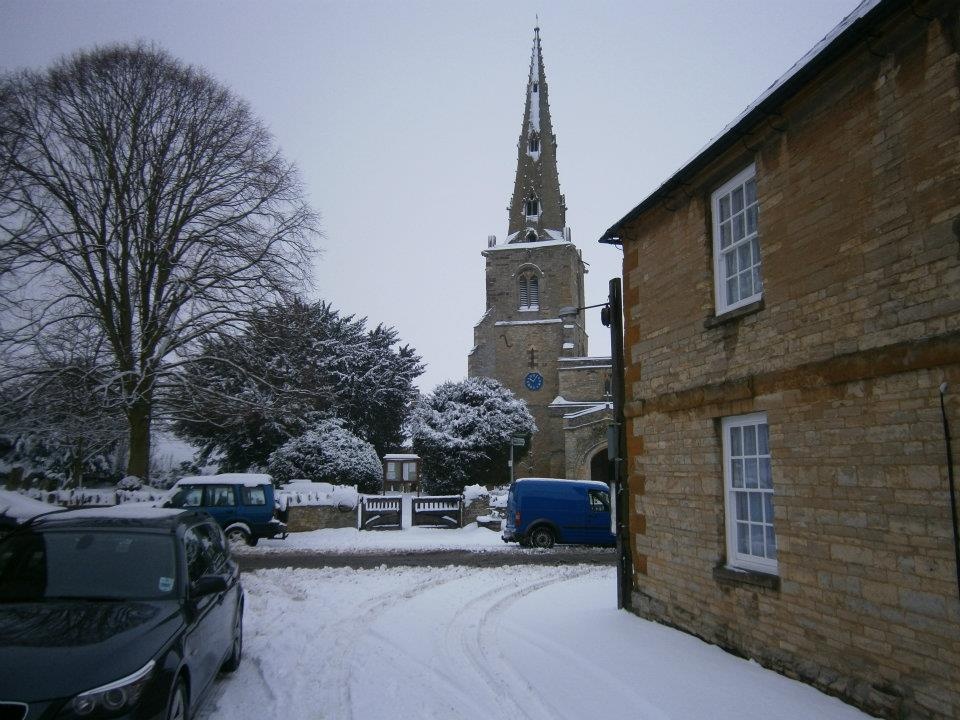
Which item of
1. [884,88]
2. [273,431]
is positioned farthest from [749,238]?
[273,431]

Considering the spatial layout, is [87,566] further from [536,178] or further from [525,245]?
[536,178]

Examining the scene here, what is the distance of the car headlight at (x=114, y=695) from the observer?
3789 millimetres

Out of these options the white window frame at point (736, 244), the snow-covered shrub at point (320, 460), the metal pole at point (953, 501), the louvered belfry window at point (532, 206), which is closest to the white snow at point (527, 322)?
Answer: the louvered belfry window at point (532, 206)

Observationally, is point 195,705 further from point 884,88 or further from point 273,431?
point 273,431

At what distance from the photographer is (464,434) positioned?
118ft

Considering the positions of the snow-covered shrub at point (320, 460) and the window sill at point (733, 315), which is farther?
the snow-covered shrub at point (320, 460)

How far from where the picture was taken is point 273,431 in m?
32.5

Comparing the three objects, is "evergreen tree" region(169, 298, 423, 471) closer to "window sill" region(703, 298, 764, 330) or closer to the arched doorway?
the arched doorway

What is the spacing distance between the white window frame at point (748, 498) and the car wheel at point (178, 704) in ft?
17.4

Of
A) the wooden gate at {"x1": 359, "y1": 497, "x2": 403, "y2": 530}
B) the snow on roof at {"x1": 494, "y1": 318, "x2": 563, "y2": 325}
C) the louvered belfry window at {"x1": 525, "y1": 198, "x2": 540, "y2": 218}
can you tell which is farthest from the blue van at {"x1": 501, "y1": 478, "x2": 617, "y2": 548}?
the louvered belfry window at {"x1": 525, "y1": 198, "x2": 540, "y2": 218}

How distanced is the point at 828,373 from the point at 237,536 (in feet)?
55.9

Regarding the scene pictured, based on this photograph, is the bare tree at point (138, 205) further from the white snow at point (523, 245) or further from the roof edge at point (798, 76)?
the white snow at point (523, 245)

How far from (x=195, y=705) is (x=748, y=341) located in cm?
597

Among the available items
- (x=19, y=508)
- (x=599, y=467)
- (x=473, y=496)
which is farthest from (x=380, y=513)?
(x=599, y=467)
